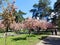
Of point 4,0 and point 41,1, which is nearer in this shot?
point 4,0

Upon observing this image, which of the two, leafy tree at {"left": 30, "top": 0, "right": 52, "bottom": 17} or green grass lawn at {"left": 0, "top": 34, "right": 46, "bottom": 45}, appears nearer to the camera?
green grass lawn at {"left": 0, "top": 34, "right": 46, "bottom": 45}

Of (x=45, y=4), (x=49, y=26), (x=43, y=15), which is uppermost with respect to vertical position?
(x=45, y=4)

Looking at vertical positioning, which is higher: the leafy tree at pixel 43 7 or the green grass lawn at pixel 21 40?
the leafy tree at pixel 43 7

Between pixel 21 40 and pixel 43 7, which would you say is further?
pixel 43 7

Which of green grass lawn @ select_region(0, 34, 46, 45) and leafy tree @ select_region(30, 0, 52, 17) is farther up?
leafy tree @ select_region(30, 0, 52, 17)

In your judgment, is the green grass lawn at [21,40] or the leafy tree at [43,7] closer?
the green grass lawn at [21,40]

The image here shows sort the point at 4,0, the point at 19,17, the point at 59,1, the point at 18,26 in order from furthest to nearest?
the point at 19,17 → the point at 18,26 → the point at 59,1 → the point at 4,0

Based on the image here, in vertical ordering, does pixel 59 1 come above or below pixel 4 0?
above

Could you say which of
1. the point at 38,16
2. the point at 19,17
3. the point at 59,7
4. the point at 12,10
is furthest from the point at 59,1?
the point at 19,17

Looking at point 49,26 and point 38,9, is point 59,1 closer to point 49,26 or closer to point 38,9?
point 49,26

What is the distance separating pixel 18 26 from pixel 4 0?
183 ft

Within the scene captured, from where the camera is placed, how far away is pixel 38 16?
8819 centimetres

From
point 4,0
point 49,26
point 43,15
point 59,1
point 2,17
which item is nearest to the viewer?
point 4,0

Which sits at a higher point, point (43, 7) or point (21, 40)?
point (43, 7)
